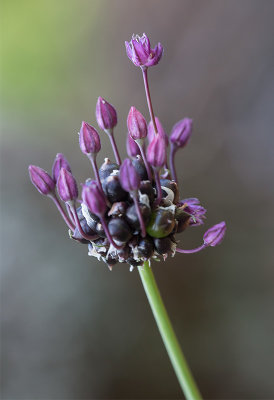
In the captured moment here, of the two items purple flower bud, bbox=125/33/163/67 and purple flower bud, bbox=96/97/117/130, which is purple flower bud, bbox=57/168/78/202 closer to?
purple flower bud, bbox=96/97/117/130

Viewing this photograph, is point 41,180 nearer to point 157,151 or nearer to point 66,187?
point 66,187

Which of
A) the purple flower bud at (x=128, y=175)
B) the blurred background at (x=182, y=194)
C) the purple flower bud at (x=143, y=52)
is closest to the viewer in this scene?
the purple flower bud at (x=128, y=175)

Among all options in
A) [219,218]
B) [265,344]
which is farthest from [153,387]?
[219,218]

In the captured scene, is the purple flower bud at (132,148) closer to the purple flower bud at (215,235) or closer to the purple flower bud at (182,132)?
the purple flower bud at (182,132)

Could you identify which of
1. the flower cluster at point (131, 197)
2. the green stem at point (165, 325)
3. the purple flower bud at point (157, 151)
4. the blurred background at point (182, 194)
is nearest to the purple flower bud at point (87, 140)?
the flower cluster at point (131, 197)

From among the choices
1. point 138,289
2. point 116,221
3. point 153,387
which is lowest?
point 153,387

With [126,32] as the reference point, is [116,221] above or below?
below

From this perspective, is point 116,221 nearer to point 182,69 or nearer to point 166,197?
point 166,197
